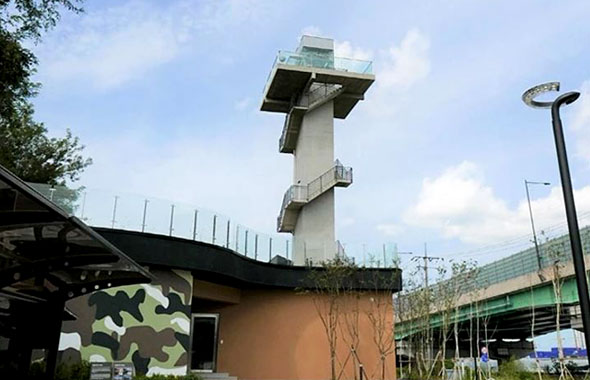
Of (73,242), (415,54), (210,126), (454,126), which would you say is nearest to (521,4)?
(415,54)

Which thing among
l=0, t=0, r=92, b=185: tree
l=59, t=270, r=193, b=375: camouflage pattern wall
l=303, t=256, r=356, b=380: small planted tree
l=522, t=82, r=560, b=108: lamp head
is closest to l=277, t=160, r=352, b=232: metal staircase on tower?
l=303, t=256, r=356, b=380: small planted tree

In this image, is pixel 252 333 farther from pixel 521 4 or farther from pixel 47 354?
pixel 521 4

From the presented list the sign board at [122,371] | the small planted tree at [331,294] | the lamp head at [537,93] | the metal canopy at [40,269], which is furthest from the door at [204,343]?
the lamp head at [537,93]

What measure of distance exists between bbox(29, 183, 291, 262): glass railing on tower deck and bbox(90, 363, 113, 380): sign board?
14.4 feet

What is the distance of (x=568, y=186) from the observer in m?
5.71

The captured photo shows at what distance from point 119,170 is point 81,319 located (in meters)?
6.02

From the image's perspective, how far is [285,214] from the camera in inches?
959

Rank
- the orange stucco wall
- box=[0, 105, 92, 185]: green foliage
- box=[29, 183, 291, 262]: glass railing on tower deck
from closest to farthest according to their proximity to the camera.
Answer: box=[29, 183, 291, 262]: glass railing on tower deck, the orange stucco wall, box=[0, 105, 92, 185]: green foliage

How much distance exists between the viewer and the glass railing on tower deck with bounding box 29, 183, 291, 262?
1403cm

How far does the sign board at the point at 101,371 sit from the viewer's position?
1036cm

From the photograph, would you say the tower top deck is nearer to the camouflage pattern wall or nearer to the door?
the door

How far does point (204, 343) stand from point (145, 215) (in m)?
4.98

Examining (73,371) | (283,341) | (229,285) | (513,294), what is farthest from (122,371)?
(513,294)

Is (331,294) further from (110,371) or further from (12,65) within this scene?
(12,65)
